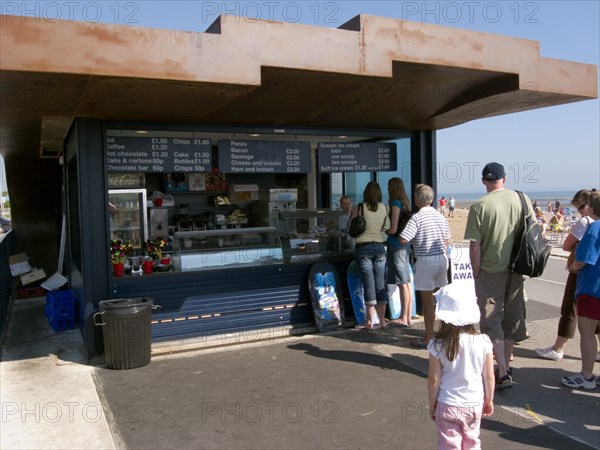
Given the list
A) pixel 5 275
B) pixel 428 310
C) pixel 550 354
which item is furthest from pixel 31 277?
pixel 550 354

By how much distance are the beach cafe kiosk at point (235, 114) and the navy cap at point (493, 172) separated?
3.36 feet

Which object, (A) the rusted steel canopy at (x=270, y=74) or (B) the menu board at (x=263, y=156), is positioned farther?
(B) the menu board at (x=263, y=156)

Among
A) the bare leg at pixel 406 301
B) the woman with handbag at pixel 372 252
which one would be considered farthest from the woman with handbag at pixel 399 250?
the woman with handbag at pixel 372 252

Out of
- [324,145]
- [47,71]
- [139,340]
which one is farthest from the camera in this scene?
[324,145]

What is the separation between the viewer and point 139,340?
554cm

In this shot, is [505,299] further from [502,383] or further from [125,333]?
[125,333]

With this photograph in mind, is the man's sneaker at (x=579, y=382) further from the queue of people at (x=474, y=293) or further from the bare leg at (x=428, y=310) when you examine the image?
the bare leg at (x=428, y=310)

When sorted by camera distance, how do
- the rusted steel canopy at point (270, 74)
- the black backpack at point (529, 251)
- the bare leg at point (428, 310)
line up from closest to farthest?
the rusted steel canopy at point (270, 74) < the black backpack at point (529, 251) < the bare leg at point (428, 310)

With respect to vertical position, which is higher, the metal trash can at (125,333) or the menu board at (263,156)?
the menu board at (263,156)

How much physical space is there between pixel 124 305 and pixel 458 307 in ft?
12.5

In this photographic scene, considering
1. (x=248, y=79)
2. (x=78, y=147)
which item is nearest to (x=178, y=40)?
(x=248, y=79)

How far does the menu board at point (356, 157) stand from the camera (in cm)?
735

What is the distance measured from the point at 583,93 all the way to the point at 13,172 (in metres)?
10.6

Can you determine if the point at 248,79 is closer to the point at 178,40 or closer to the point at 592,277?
→ the point at 178,40
